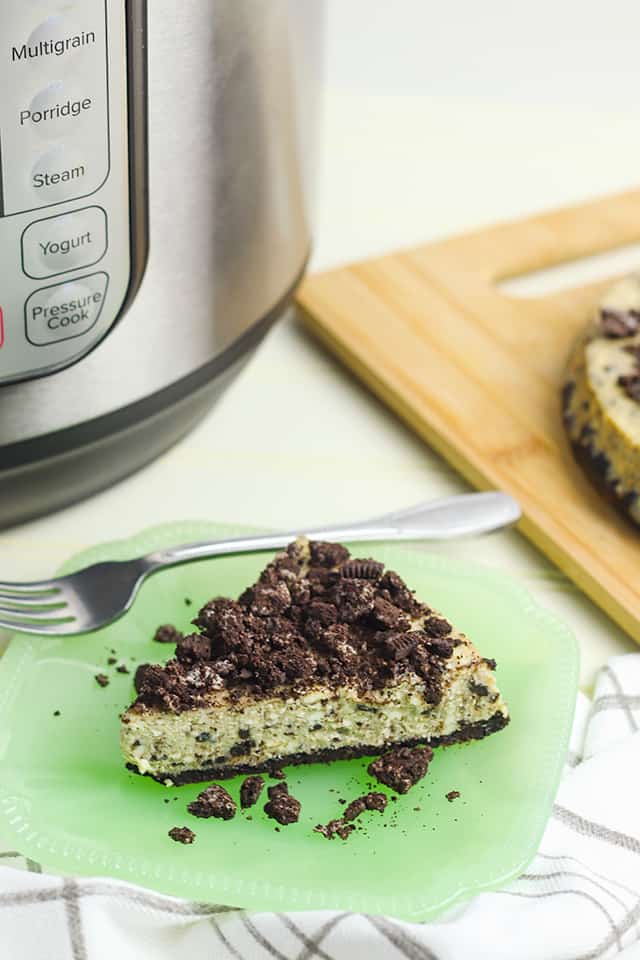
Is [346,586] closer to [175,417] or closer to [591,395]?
[175,417]

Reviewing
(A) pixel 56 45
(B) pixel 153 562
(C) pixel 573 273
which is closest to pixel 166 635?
(B) pixel 153 562

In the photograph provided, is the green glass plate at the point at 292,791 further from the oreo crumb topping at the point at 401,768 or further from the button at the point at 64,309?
the button at the point at 64,309

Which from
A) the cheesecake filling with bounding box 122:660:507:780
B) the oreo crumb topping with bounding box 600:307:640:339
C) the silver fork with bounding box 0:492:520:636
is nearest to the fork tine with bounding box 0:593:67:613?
the silver fork with bounding box 0:492:520:636

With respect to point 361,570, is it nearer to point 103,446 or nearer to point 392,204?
point 103,446

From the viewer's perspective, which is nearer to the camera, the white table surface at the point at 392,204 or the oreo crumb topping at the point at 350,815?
the oreo crumb topping at the point at 350,815

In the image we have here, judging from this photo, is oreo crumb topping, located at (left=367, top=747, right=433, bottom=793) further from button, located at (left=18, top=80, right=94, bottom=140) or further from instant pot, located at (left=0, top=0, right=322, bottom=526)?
button, located at (left=18, top=80, right=94, bottom=140)

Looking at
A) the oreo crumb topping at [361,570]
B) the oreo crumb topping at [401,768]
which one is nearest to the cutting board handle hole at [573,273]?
the oreo crumb topping at [361,570]

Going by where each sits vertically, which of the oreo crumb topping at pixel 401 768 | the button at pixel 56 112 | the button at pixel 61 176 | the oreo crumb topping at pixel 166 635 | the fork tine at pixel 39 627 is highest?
the button at pixel 56 112
